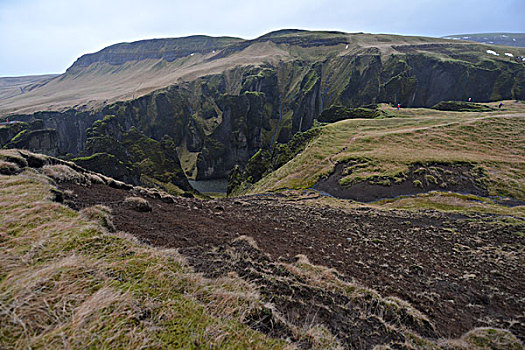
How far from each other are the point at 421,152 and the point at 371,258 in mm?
38981

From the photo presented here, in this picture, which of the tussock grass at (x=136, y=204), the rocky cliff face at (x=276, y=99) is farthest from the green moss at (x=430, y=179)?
the rocky cliff face at (x=276, y=99)

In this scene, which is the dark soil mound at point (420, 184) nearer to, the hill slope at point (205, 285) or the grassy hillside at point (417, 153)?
the grassy hillside at point (417, 153)

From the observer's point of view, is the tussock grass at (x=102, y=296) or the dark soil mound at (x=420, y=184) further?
the dark soil mound at (x=420, y=184)

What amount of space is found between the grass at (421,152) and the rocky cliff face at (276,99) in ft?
A: 156

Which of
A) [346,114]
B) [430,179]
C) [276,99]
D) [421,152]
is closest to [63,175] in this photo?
[430,179]

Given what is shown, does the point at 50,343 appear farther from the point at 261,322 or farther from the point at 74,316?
the point at 261,322

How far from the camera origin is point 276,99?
160m

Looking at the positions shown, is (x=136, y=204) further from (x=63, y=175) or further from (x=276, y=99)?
(x=276, y=99)

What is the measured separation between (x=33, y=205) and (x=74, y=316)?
18.0 ft

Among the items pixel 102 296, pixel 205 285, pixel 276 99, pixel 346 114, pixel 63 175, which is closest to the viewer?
pixel 102 296

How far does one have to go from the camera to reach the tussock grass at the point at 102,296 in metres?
3.03

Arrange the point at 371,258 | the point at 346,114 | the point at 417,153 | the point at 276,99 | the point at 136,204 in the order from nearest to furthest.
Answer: the point at 136,204 → the point at 371,258 → the point at 417,153 → the point at 346,114 → the point at 276,99

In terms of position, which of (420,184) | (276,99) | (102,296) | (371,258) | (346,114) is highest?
(276,99)

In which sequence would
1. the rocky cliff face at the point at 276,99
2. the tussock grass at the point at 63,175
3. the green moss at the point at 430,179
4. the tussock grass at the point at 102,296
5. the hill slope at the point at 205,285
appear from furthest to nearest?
the rocky cliff face at the point at 276,99, the green moss at the point at 430,179, the tussock grass at the point at 63,175, the hill slope at the point at 205,285, the tussock grass at the point at 102,296
